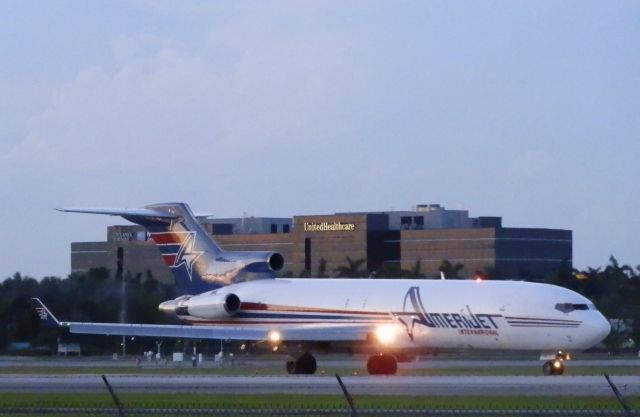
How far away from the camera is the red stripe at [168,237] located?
178 feet

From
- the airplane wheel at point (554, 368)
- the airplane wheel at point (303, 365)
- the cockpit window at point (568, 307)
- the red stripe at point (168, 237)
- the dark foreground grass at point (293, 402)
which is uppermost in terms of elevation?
the red stripe at point (168, 237)

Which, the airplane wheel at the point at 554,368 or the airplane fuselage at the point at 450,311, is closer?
the airplane wheel at the point at 554,368

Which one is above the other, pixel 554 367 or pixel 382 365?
pixel 554 367

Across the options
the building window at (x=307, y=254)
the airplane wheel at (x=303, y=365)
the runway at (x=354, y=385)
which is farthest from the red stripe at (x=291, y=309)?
the building window at (x=307, y=254)

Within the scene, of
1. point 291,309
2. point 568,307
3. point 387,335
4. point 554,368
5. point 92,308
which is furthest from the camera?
point 92,308

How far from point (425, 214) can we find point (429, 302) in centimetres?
8096

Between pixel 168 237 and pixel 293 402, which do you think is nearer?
pixel 293 402

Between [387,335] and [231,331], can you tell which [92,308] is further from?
[387,335]

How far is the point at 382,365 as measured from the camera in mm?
45562

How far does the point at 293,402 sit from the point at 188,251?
2581cm

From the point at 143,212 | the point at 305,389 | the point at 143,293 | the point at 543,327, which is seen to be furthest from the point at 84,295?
the point at 305,389

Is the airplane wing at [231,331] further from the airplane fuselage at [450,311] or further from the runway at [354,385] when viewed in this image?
the runway at [354,385]

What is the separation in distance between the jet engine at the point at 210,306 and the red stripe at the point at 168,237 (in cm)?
404

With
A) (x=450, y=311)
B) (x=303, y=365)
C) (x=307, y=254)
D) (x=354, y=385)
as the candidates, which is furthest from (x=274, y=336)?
(x=307, y=254)
